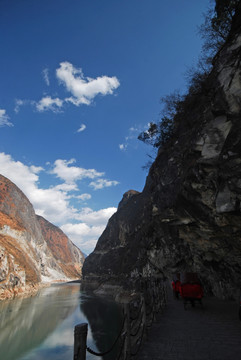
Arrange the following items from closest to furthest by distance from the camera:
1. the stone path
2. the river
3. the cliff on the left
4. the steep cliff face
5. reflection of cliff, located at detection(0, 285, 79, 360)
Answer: the stone path
the river
reflection of cliff, located at detection(0, 285, 79, 360)
the cliff on the left
the steep cliff face

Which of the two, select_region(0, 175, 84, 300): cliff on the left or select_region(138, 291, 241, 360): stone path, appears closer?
select_region(138, 291, 241, 360): stone path

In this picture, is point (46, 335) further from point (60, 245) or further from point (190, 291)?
point (60, 245)

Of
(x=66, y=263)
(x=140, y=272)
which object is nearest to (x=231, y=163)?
(x=140, y=272)

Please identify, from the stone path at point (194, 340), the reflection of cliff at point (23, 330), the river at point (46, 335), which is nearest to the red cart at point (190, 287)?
the stone path at point (194, 340)

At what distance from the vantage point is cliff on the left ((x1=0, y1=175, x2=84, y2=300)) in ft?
163

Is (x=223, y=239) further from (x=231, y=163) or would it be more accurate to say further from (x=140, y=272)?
(x=140, y=272)

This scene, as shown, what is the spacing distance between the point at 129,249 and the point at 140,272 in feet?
59.7

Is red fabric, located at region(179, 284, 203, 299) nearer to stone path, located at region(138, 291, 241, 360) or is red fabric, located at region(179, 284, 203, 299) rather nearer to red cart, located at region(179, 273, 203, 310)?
red cart, located at region(179, 273, 203, 310)

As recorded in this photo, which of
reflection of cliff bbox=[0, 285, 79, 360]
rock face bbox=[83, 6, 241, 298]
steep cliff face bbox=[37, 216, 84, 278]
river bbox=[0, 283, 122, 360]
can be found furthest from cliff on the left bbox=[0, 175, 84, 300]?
rock face bbox=[83, 6, 241, 298]

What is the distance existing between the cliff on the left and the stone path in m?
47.9

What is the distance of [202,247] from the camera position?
13852 millimetres

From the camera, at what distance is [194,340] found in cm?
532

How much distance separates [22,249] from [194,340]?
8373 centimetres

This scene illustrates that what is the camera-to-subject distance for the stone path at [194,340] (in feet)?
14.6
